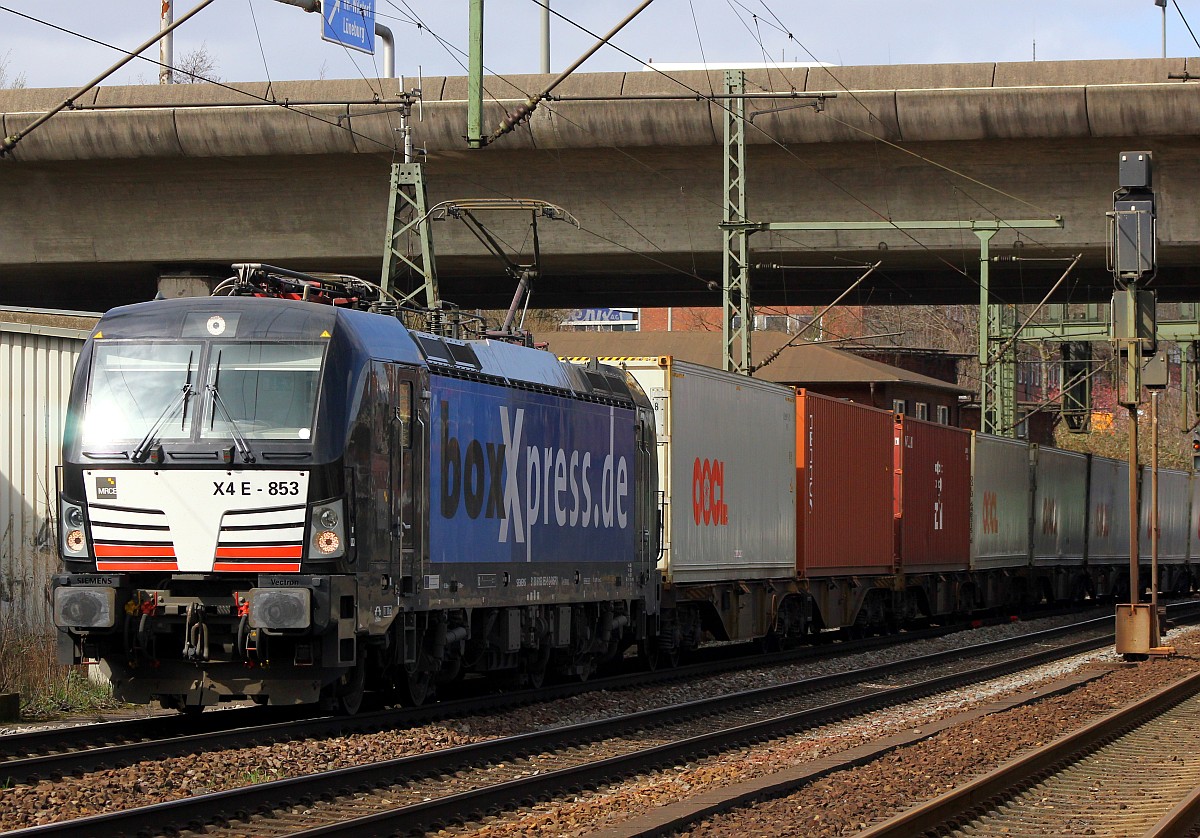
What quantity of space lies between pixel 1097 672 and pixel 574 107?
14.2m

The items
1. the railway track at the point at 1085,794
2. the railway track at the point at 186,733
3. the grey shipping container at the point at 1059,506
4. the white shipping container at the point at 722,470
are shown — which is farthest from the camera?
the grey shipping container at the point at 1059,506

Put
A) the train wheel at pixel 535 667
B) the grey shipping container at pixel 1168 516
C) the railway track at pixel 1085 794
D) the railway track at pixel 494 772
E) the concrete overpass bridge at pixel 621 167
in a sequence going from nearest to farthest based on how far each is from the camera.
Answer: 1. the railway track at pixel 494 772
2. the railway track at pixel 1085 794
3. the train wheel at pixel 535 667
4. the concrete overpass bridge at pixel 621 167
5. the grey shipping container at pixel 1168 516

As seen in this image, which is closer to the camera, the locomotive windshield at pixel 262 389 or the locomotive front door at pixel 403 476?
the locomotive windshield at pixel 262 389

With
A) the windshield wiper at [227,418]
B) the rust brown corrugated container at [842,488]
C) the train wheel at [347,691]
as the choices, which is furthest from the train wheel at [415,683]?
the rust brown corrugated container at [842,488]

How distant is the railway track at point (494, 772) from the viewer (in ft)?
31.6

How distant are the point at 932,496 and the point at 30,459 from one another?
1657cm

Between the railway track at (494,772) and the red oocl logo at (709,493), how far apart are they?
292 centimetres

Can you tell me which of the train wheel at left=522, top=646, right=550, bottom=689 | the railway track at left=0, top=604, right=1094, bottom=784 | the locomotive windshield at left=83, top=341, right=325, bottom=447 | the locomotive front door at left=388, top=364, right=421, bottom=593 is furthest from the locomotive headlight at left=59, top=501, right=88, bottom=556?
the train wheel at left=522, top=646, right=550, bottom=689

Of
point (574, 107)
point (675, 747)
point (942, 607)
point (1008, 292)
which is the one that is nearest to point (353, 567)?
point (675, 747)

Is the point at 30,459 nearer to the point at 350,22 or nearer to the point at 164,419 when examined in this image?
the point at 164,419

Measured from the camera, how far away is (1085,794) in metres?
11.5

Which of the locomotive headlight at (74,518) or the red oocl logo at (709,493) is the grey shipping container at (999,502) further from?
the locomotive headlight at (74,518)

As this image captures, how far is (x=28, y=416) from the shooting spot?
18531 mm

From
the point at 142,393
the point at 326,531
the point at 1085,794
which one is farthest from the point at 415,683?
the point at 1085,794
